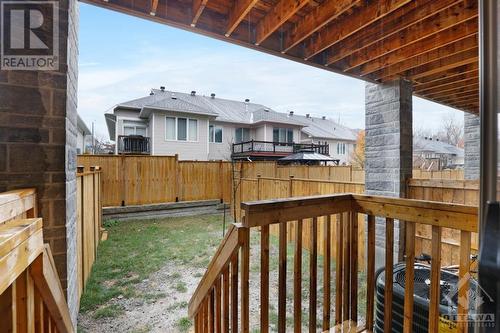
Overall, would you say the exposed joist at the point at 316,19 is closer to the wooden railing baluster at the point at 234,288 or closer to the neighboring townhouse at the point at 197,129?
the wooden railing baluster at the point at 234,288

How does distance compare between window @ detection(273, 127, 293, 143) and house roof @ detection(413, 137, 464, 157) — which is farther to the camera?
house roof @ detection(413, 137, 464, 157)

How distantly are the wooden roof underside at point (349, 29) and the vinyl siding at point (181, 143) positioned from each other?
10465 mm

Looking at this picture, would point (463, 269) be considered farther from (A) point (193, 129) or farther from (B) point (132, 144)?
(A) point (193, 129)

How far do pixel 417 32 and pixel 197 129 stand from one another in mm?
11761

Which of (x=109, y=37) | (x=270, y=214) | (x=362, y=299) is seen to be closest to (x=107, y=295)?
(x=270, y=214)

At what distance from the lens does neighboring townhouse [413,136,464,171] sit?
14.6m

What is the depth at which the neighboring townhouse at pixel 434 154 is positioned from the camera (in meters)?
14.6

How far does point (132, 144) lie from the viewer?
12070 mm

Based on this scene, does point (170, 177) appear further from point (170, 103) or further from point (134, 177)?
point (170, 103)

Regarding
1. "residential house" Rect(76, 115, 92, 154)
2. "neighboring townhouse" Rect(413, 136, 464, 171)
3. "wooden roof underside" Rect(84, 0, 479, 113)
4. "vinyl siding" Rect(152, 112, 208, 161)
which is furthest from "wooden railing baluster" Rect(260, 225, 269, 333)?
"neighboring townhouse" Rect(413, 136, 464, 171)

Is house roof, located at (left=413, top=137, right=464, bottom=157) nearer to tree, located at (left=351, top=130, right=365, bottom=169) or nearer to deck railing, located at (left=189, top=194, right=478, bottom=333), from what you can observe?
tree, located at (left=351, top=130, right=365, bottom=169)

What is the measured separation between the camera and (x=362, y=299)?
11.0 ft

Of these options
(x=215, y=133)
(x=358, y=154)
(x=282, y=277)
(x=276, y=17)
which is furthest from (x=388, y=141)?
(x=358, y=154)

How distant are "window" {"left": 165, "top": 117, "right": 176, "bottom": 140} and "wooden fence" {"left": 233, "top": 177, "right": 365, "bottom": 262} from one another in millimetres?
6545
